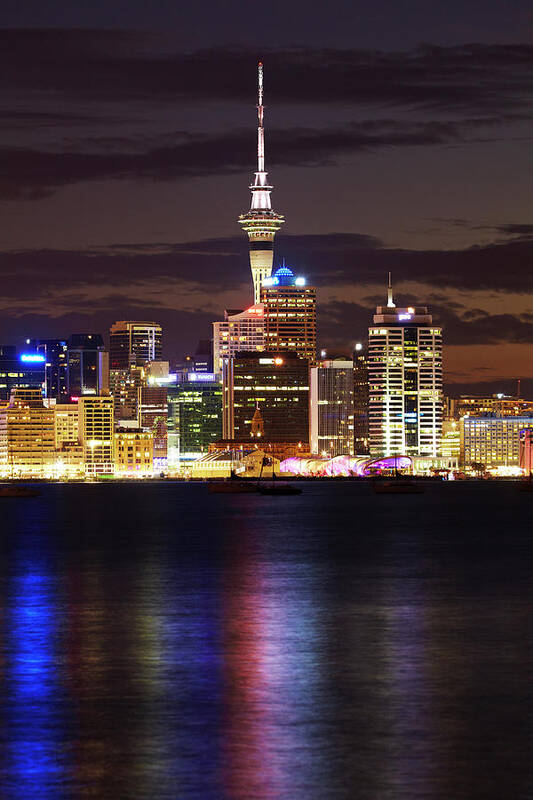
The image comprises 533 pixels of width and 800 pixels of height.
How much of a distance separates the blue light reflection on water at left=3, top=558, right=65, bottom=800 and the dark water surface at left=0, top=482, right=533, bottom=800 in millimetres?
91

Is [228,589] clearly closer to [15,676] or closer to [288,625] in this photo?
[288,625]

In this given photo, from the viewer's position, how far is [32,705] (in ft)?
127

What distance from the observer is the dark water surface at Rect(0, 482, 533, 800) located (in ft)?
102

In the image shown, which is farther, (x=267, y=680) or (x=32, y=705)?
(x=267, y=680)

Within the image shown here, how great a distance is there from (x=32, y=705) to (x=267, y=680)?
23.6ft

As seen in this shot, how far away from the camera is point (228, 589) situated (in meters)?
74.3

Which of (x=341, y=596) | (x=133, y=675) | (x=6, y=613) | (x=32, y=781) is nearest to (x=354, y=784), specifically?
(x=32, y=781)

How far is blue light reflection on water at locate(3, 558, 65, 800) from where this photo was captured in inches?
1212

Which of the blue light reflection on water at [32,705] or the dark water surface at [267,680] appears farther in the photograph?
the dark water surface at [267,680]

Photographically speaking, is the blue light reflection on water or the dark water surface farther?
the dark water surface

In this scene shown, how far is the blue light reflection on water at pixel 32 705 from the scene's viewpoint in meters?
30.8

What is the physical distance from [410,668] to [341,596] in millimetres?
24286

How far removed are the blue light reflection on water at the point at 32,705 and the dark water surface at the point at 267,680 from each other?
91mm

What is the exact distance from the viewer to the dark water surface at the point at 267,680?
31.2 meters
